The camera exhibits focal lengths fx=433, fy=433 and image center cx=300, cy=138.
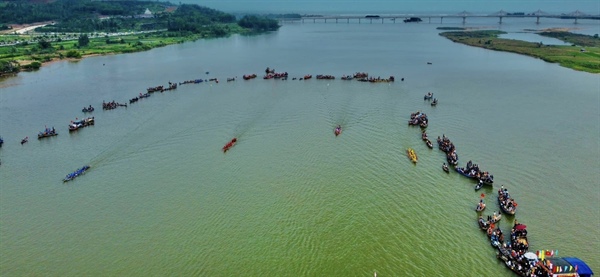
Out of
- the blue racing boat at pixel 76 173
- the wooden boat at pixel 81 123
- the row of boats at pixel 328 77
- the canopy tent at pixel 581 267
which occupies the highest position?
the row of boats at pixel 328 77

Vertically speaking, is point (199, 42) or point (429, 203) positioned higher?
point (199, 42)

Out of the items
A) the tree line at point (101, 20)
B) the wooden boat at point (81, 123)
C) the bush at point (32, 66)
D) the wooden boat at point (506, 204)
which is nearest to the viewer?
the wooden boat at point (506, 204)

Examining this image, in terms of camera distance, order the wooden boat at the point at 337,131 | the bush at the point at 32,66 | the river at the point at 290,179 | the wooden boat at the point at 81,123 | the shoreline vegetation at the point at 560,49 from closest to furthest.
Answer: the river at the point at 290,179, the wooden boat at the point at 337,131, the wooden boat at the point at 81,123, the shoreline vegetation at the point at 560,49, the bush at the point at 32,66

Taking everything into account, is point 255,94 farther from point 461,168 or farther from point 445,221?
point 445,221

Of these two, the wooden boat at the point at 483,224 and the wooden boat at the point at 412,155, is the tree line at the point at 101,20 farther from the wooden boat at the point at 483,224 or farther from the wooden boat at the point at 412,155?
the wooden boat at the point at 483,224

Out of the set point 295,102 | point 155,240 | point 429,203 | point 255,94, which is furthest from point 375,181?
point 255,94

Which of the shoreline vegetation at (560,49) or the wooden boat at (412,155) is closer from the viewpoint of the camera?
the wooden boat at (412,155)

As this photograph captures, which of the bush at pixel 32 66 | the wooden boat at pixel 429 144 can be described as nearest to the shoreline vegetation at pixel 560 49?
the wooden boat at pixel 429 144

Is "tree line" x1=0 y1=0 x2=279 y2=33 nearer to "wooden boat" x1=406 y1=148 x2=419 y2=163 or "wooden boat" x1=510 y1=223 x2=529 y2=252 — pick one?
"wooden boat" x1=406 y1=148 x2=419 y2=163

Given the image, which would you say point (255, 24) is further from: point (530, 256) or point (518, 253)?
point (530, 256)
